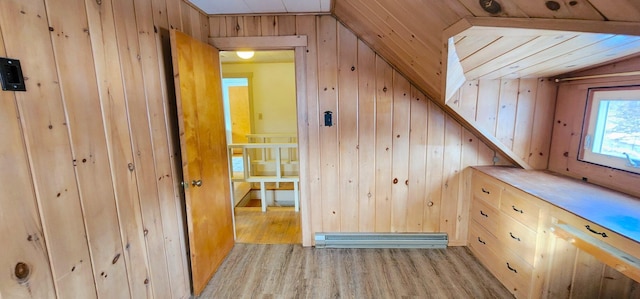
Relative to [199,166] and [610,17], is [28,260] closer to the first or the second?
[199,166]

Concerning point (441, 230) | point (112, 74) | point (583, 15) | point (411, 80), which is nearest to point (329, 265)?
point (441, 230)

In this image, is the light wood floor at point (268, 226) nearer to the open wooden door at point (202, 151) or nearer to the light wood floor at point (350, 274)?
the light wood floor at point (350, 274)

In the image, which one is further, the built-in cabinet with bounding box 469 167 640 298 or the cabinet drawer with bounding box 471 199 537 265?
the cabinet drawer with bounding box 471 199 537 265

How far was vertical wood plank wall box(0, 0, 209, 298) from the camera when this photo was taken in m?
0.94

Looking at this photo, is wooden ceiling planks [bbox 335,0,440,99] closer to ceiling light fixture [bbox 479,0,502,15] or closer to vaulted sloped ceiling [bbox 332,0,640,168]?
vaulted sloped ceiling [bbox 332,0,640,168]

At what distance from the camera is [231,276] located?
2.24 m

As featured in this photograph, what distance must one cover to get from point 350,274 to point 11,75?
2.26m

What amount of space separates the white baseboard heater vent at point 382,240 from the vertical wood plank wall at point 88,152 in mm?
1404

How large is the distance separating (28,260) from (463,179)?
291 cm

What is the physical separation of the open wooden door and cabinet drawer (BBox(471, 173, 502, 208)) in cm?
227

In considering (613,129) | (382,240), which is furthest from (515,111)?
(382,240)

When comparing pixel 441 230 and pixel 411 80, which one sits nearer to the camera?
pixel 411 80

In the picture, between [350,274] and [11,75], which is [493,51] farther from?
[11,75]

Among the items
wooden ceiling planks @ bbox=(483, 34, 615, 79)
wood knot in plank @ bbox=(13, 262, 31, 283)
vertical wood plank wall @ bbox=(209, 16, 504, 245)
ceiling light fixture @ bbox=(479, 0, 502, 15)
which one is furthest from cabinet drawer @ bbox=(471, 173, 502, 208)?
wood knot in plank @ bbox=(13, 262, 31, 283)
